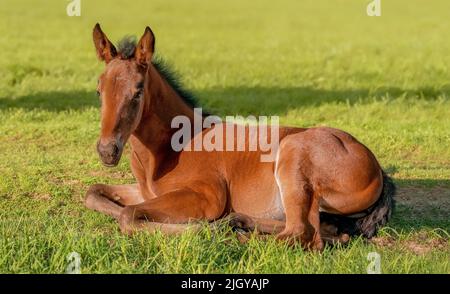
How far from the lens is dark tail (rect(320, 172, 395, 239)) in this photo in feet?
25.2

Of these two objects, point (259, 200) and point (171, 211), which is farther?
point (259, 200)

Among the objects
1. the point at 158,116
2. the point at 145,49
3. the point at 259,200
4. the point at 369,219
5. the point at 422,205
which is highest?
the point at 145,49

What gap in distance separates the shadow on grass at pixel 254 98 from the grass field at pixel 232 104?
0.11 feet

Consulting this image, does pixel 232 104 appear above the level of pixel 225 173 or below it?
below

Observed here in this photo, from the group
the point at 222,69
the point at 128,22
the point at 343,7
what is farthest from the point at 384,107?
the point at 343,7

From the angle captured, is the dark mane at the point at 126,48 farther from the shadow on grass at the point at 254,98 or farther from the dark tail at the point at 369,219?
the shadow on grass at the point at 254,98

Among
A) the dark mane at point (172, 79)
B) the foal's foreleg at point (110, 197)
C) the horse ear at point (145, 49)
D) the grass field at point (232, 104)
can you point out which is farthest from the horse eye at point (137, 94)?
the foal's foreleg at point (110, 197)

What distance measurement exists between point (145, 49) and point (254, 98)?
8007 mm

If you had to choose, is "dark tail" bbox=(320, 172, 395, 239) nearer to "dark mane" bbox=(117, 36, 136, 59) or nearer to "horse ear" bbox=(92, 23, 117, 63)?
"dark mane" bbox=(117, 36, 136, 59)

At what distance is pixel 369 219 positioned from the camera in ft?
25.2

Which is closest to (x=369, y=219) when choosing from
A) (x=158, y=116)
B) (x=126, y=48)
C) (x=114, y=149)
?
(x=158, y=116)

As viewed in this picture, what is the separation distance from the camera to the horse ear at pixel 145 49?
24.7 ft

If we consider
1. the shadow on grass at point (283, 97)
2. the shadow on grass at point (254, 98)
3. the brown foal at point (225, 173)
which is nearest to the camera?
the brown foal at point (225, 173)

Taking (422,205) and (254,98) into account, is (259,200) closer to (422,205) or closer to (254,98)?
(422,205)
